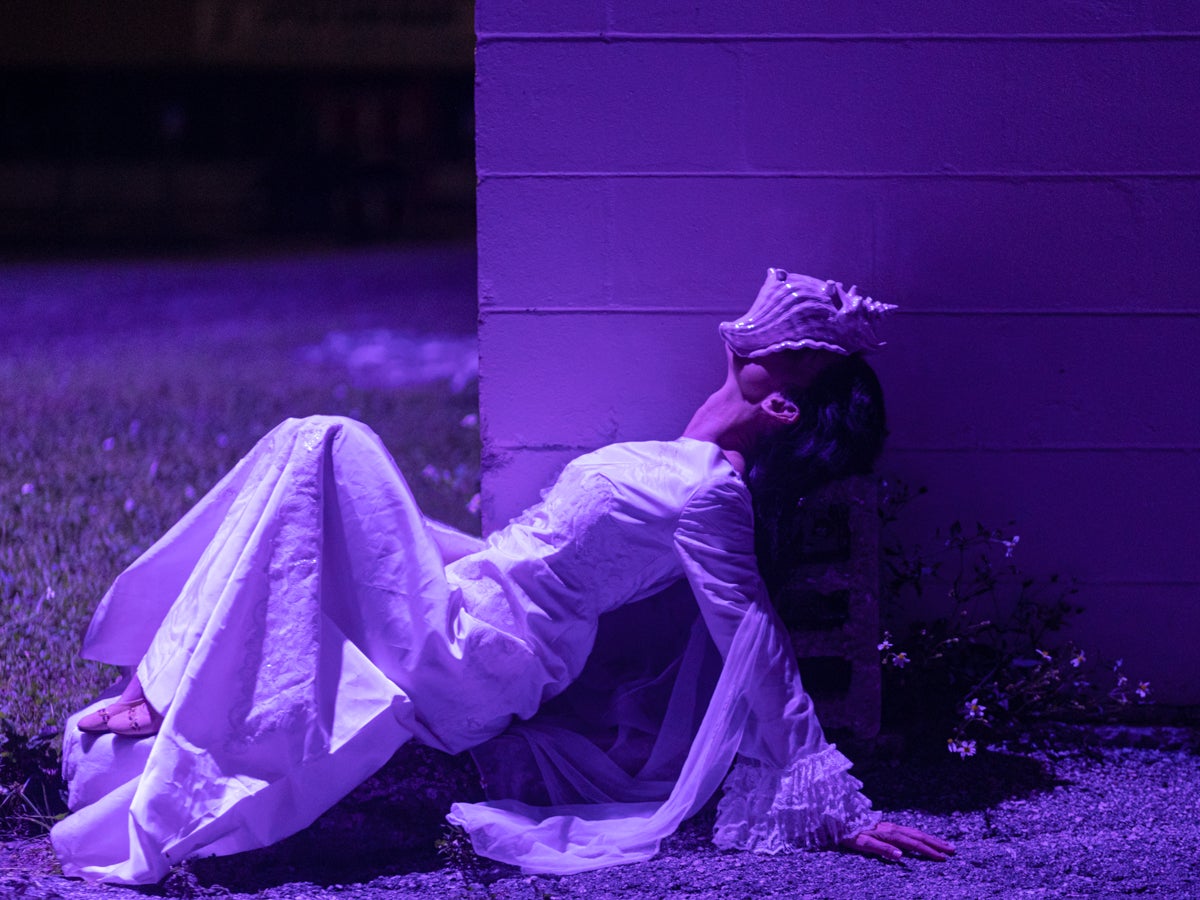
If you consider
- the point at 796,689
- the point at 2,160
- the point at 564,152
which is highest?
the point at 2,160

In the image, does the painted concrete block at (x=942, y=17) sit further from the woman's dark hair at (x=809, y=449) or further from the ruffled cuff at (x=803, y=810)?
the ruffled cuff at (x=803, y=810)

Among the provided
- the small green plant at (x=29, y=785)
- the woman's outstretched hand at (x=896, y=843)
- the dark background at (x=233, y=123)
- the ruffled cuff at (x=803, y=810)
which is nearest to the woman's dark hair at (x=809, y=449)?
the ruffled cuff at (x=803, y=810)

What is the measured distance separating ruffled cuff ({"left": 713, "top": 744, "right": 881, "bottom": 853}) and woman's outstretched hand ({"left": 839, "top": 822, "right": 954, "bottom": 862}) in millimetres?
18

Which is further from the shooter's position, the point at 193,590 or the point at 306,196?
the point at 306,196

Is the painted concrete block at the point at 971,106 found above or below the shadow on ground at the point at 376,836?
above

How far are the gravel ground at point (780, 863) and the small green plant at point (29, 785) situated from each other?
0.07m

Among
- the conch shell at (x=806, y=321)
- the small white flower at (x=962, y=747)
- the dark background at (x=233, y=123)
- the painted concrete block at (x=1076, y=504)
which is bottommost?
the small white flower at (x=962, y=747)

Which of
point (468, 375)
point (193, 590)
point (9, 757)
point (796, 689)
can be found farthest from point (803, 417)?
point (468, 375)

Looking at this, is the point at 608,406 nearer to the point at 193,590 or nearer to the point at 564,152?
the point at 564,152

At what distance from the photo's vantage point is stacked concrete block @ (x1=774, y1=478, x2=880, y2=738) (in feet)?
9.81

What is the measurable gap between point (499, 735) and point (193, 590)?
711mm

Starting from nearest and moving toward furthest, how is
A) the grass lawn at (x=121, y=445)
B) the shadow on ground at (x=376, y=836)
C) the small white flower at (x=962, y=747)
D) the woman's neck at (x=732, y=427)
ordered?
1. the shadow on ground at (x=376, y=836)
2. the woman's neck at (x=732, y=427)
3. the small white flower at (x=962, y=747)
4. the grass lawn at (x=121, y=445)

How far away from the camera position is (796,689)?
279 centimetres

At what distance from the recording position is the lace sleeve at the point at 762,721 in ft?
8.92
